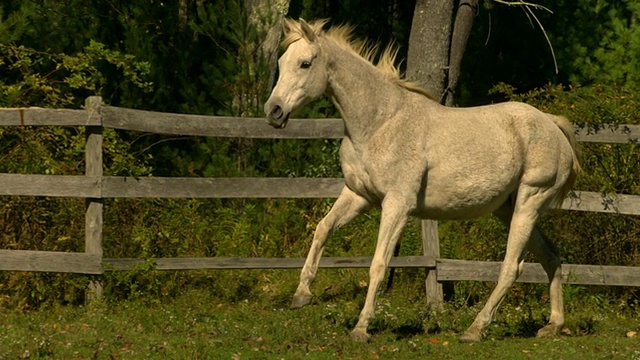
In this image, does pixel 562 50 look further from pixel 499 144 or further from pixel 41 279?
pixel 41 279

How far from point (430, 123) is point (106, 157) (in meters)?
3.43

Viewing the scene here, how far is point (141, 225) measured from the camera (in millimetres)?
10859

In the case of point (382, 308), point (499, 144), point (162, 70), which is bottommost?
point (382, 308)

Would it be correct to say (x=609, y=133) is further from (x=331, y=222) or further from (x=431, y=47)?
(x=331, y=222)

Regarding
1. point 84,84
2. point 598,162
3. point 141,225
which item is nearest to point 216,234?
point 141,225

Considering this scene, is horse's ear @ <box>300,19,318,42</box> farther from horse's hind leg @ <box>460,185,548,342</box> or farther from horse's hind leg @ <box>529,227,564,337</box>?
horse's hind leg @ <box>529,227,564,337</box>

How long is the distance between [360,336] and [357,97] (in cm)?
185

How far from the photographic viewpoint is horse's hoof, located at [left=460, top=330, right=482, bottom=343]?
348 inches

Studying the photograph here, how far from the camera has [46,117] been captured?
389 inches

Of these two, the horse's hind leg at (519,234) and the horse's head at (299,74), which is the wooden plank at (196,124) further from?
the horse's head at (299,74)

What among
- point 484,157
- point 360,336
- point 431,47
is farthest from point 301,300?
point 431,47

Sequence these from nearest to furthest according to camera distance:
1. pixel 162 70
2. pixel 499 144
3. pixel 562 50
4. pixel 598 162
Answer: pixel 499 144 < pixel 598 162 < pixel 162 70 < pixel 562 50

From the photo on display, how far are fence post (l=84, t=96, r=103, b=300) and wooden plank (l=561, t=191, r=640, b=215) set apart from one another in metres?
4.23

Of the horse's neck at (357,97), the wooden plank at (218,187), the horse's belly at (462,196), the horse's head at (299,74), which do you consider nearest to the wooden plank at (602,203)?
the horse's belly at (462,196)
